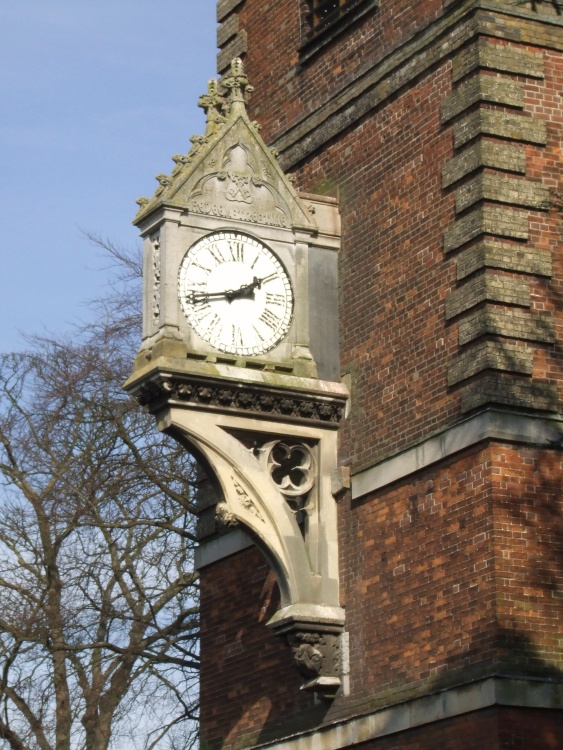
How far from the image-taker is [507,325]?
14.1 meters

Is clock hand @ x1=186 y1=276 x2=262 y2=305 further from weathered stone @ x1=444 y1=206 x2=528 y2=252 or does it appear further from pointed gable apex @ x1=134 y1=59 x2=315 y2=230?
weathered stone @ x1=444 y1=206 x2=528 y2=252

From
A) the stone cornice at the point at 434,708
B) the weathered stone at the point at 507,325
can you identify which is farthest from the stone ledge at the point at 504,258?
the stone cornice at the point at 434,708

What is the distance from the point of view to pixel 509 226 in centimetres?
1445

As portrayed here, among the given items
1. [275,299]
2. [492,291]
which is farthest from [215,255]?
[492,291]

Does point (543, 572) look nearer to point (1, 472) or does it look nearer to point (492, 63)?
point (492, 63)

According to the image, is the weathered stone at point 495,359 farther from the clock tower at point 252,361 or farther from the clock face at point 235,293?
the clock face at point 235,293

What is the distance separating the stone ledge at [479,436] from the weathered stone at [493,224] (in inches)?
48.2

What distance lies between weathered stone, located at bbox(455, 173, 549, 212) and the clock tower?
1682 millimetres

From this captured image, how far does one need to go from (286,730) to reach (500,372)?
3.79 meters

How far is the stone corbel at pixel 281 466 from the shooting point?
48.7 feet

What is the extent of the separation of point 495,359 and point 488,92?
7.33 ft

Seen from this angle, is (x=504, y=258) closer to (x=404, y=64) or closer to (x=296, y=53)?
(x=404, y=64)

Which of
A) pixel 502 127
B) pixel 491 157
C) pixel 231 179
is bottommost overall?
pixel 491 157

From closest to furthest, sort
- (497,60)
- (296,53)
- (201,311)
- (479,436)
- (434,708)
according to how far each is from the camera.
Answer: (434,708) → (479,436) → (497,60) → (201,311) → (296,53)
